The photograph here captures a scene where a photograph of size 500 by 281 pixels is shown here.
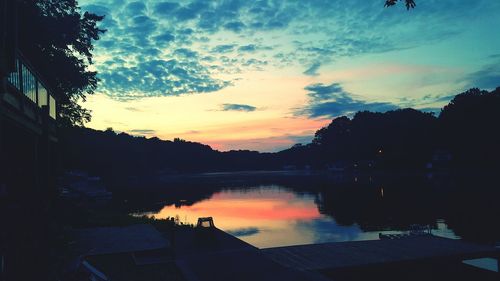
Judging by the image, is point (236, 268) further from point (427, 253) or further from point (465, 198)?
point (465, 198)

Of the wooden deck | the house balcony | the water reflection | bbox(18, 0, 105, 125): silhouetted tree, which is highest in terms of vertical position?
bbox(18, 0, 105, 125): silhouetted tree

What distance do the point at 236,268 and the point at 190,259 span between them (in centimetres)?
222

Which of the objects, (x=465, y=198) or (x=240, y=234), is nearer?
(x=240, y=234)

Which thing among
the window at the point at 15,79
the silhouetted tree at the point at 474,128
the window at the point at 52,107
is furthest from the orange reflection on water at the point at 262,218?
the silhouetted tree at the point at 474,128

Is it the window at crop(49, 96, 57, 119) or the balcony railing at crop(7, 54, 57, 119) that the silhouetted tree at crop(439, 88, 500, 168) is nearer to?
the window at crop(49, 96, 57, 119)

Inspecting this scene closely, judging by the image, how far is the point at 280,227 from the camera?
4019 cm

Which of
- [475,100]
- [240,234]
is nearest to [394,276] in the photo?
[240,234]

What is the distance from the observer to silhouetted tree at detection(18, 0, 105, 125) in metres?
23.4

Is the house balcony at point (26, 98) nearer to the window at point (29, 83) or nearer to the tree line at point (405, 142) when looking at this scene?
the window at point (29, 83)

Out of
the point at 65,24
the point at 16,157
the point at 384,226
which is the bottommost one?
the point at 384,226

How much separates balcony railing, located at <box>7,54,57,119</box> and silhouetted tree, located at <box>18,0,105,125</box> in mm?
6575

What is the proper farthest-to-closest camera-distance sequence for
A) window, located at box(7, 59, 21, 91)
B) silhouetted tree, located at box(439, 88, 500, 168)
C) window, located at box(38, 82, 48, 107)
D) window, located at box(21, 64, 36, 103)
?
silhouetted tree, located at box(439, 88, 500, 168) → window, located at box(38, 82, 48, 107) → window, located at box(21, 64, 36, 103) → window, located at box(7, 59, 21, 91)

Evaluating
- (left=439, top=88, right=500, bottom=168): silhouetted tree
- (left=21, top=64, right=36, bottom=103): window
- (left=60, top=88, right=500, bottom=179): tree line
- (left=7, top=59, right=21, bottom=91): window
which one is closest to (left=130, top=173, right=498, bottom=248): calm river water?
(left=21, top=64, right=36, bottom=103): window

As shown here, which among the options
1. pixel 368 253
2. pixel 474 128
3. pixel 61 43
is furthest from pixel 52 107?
pixel 474 128
